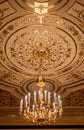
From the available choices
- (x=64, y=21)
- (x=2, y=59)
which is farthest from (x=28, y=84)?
(x=64, y=21)

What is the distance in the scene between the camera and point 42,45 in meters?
6.35

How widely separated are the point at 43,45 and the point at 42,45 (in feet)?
0.08

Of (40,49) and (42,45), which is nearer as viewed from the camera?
(42,45)

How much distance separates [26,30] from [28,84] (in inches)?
102

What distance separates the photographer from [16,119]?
33.7 ft

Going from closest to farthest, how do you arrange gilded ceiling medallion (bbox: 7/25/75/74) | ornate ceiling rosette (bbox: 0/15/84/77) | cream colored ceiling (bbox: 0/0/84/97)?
cream colored ceiling (bbox: 0/0/84/97) → ornate ceiling rosette (bbox: 0/15/84/77) → gilded ceiling medallion (bbox: 7/25/75/74)

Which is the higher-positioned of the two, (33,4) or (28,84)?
(33,4)

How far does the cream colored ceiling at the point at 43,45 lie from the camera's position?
5400mm

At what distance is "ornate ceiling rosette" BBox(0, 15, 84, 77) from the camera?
5.83 m

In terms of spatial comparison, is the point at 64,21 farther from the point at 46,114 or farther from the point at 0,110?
the point at 0,110

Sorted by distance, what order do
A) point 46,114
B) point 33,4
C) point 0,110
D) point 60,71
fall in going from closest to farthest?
point 33,4 → point 46,114 → point 60,71 → point 0,110

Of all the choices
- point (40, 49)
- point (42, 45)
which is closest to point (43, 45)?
point (42, 45)

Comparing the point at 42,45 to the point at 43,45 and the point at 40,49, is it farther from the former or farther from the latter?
the point at 40,49

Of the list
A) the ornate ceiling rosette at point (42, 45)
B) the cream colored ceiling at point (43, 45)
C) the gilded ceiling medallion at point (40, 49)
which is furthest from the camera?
the gilded ceiling medallion at point (40, 49)
